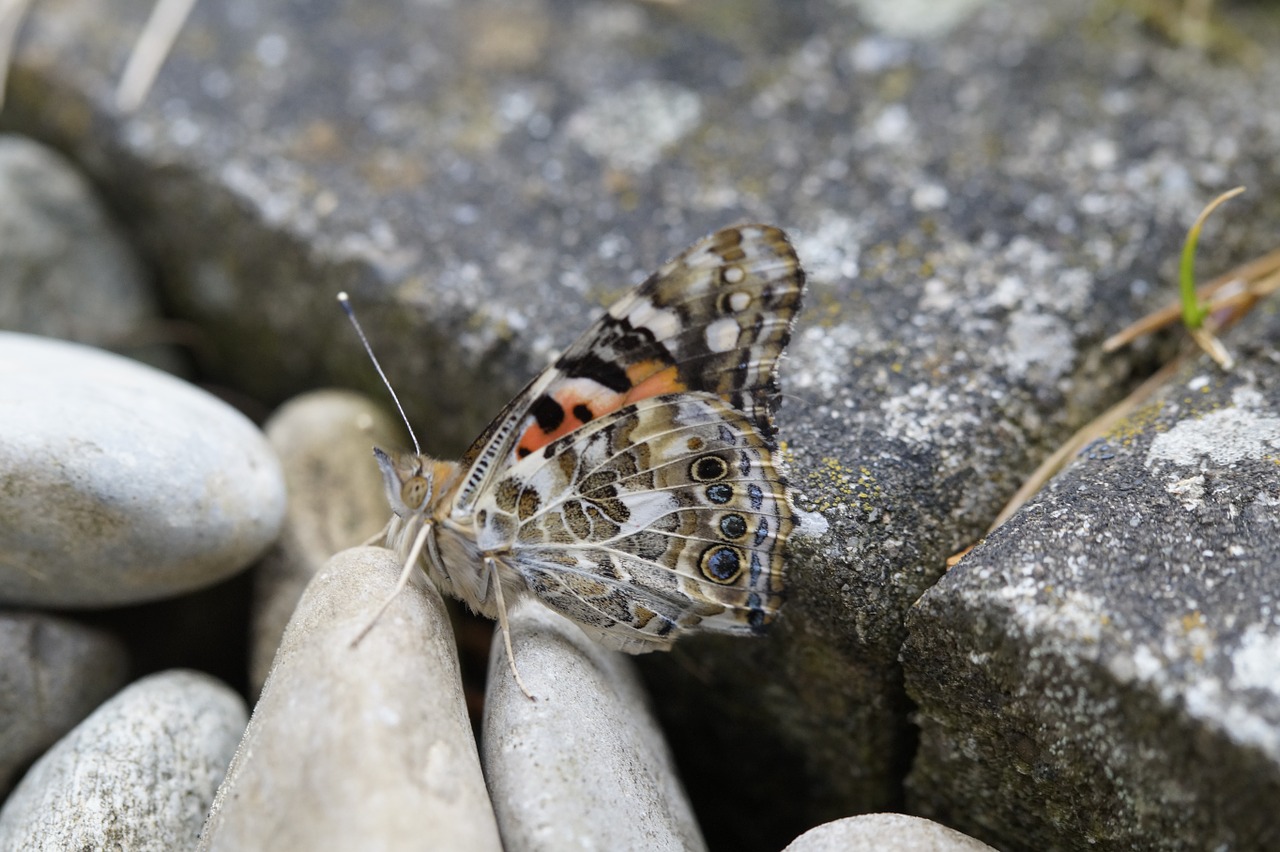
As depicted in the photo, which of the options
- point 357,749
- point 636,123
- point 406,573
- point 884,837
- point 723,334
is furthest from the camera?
point 636,123

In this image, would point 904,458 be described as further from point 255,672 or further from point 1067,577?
point 255,672

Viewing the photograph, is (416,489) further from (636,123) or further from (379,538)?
(636,123)

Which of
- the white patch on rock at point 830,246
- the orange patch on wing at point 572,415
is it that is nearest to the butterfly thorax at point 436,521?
the orange patch on wing at point 572,415

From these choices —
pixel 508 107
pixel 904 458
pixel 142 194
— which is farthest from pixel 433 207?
pixel 904 458

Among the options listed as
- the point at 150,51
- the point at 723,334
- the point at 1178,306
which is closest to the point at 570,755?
the point at 723,334

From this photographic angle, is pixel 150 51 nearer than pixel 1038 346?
No

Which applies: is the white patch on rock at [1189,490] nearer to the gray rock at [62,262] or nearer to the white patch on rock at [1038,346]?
the white patch on rock at [1038,346]
